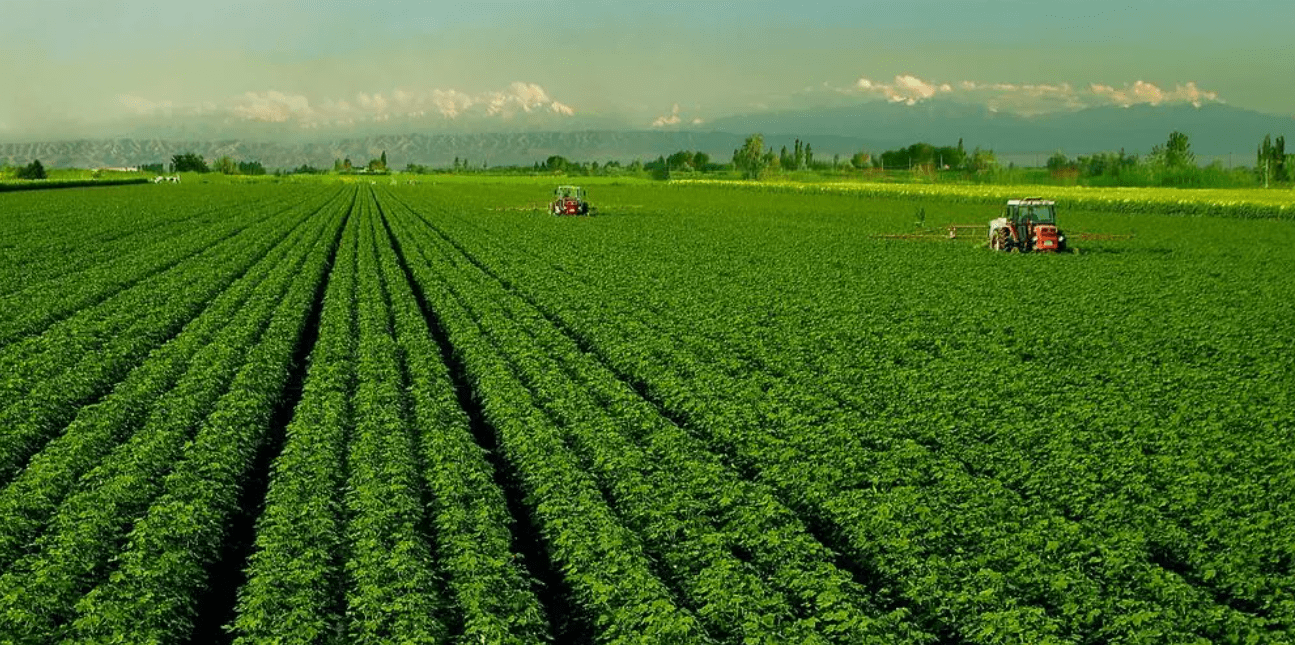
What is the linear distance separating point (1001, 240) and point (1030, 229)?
121 cm

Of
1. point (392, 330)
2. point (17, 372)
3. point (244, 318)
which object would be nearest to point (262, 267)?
point (244, 318)

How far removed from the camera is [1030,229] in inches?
1500

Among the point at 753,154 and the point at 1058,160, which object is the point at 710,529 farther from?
the point at 753,154

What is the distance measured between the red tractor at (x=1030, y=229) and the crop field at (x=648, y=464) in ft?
30.8

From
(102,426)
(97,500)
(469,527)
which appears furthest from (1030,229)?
(97,500)

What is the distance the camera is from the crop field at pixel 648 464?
8781mm

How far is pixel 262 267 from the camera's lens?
108ft

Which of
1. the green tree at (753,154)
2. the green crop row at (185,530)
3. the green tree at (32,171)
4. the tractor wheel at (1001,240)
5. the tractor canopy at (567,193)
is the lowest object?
the green crop row at (185,530)

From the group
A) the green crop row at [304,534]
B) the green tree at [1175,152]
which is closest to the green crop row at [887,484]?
the green crop row at [304,534]

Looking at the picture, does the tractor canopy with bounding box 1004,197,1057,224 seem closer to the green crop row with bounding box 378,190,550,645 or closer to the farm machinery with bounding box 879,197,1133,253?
the farm machinery with bounding box 879,197,1133,253

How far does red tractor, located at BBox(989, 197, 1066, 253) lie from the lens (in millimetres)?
37562

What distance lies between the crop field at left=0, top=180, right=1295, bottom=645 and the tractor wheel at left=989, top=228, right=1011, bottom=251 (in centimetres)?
1057

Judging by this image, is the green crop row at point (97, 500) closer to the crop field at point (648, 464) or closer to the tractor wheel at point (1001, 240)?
the crop field at point (648, 464)

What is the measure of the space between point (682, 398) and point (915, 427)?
3636 mm
